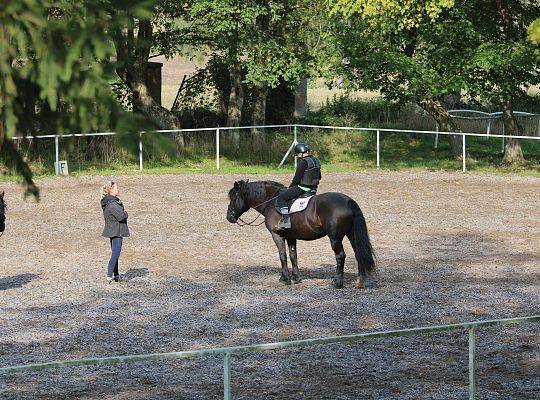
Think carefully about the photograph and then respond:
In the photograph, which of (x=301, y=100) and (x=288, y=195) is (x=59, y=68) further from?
(x=301, y=100)

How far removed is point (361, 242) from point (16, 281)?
565cm

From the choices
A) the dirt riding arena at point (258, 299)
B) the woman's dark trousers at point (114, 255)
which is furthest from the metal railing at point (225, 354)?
the woman's dark trousers at point (114, 255)

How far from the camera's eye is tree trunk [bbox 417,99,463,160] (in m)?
36.3

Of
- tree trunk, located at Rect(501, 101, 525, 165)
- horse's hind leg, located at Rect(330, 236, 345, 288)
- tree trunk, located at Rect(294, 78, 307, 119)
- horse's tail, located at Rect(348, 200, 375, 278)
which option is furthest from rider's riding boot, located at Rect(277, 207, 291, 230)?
tree trunk, located at Rect(294, 78, 307, 119)

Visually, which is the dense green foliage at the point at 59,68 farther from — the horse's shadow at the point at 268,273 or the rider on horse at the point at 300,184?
the horse's shadow at the point at 268,273

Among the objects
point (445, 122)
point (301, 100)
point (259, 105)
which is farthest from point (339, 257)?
point (301, 100)

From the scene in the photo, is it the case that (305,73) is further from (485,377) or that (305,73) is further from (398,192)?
(485,377)

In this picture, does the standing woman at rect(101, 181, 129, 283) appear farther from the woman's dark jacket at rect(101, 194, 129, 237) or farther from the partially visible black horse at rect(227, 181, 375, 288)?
the partially visible black horse at rect(227, 181, 375, 288)

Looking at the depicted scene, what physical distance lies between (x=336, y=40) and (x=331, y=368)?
2285 cm

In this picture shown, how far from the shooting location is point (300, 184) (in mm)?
17578

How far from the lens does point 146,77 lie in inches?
1581

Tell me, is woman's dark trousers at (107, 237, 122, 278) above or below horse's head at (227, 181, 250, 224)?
below

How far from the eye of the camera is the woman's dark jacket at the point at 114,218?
58.7 ft

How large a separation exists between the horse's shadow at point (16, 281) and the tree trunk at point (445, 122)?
19801 mm
